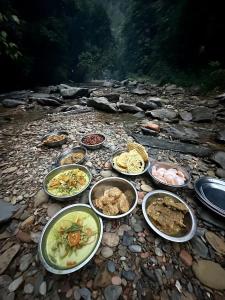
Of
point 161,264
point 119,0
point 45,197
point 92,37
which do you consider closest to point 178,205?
point 161,264

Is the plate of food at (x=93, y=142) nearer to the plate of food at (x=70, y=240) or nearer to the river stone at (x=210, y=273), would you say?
the plate of food at (x=70, y=240)

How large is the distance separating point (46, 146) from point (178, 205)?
3.36 meters

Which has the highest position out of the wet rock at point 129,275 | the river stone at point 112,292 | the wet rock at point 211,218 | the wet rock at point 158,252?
the wet rock at point 211,218

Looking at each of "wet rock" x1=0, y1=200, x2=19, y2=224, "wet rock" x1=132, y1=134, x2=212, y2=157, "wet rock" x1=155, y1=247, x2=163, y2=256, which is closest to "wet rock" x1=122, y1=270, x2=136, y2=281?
"wet rock" x1=155, y1=247, x2=163, y2=256

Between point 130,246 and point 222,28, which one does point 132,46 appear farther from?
point 130,246

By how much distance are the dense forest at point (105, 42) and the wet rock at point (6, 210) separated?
2.47 metres

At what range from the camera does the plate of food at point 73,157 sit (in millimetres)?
3325

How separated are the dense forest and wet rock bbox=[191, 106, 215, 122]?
175 inches

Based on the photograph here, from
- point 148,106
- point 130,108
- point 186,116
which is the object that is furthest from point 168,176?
point 148,106

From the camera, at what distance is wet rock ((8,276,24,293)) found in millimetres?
1643

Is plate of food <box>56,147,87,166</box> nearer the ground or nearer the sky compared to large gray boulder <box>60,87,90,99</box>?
nearer the ground

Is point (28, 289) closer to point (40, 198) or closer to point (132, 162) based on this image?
point (40, 198)

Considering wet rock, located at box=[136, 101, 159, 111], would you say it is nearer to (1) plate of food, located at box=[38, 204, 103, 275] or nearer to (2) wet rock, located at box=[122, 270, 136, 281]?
(1) plate of food, located at box=[38, 204, 103, 275]

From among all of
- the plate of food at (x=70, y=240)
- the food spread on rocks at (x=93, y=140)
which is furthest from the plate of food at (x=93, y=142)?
the plate of food at (x=70, y=240)
